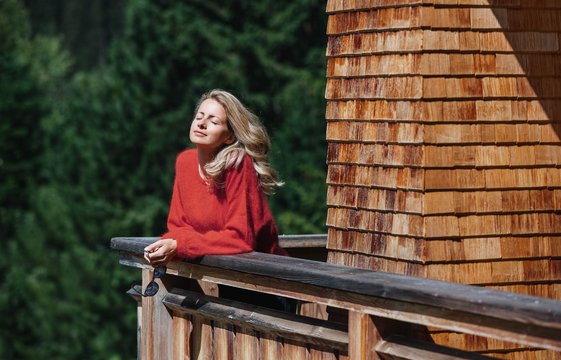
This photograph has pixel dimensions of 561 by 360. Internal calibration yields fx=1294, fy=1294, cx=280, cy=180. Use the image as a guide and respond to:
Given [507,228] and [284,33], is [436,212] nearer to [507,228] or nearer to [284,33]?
[507,228]

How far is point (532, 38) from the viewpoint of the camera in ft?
16.7

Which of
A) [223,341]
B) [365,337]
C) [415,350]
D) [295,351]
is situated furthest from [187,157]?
[415,350]

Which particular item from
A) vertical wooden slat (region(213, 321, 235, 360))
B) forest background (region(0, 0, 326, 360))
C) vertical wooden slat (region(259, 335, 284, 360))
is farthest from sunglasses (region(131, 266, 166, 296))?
forest background (region(0, 0, 326, 360))

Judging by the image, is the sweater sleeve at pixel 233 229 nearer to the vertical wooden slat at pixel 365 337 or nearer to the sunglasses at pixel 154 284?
the sunglasses at pixel 154 284

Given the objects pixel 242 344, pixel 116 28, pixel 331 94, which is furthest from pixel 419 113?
pixel 116 28

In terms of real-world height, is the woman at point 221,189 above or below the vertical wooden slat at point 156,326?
above

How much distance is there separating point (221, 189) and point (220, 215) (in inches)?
3.9

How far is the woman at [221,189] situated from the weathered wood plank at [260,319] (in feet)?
0.62

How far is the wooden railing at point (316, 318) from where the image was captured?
328 cm

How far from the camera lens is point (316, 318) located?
14.1 feet

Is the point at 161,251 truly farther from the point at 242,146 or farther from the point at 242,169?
the point at 242,146

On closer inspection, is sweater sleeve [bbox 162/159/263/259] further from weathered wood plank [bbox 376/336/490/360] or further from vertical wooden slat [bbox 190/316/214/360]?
weathered wood plank [bbox 376/336/490/360]

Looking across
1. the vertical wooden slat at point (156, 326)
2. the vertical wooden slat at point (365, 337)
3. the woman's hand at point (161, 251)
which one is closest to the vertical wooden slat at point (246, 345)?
the woman's hand at point (161, 251)

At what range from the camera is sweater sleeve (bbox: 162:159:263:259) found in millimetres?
4586
